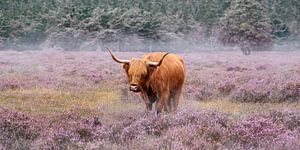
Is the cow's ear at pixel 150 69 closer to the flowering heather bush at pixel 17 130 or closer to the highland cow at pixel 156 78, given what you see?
the highland cow at pixel 156 78

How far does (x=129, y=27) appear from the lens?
6078 cm

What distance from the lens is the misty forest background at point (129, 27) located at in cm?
5231

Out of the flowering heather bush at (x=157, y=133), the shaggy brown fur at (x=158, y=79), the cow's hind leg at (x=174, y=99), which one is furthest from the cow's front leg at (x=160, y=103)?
the cow's hind leg at (x=174, y=99)

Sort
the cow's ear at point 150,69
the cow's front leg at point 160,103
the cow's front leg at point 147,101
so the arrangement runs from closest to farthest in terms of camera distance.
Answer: the cow's ear at point 150,69 < the cow's front leg at point 160,103 < the cow's front leg at point 147,101

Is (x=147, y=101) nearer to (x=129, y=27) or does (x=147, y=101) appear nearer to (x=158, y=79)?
(x=158, y=79)

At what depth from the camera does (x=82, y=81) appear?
17797 mm

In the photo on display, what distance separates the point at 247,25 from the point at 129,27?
15534 millimetres

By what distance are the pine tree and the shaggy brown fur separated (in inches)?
1598

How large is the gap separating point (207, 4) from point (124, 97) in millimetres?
65829

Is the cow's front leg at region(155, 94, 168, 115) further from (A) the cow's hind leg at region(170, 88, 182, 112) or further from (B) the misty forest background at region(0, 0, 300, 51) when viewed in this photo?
(B) the misty forest background at region(0, 0, 300, 51)

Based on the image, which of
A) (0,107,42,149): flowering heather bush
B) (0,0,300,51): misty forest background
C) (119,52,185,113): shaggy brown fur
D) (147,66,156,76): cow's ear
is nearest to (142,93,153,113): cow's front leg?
(119,52,185,113): shaggy brown fur

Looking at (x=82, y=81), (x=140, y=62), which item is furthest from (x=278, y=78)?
(x=140, y=62)

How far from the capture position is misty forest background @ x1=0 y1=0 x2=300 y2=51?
Result: 172 feet

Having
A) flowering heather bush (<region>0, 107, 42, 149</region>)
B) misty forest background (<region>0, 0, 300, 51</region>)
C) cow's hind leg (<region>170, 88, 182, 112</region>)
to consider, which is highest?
flowering heather bush (<region>0, 107, 42, 149</region>)
